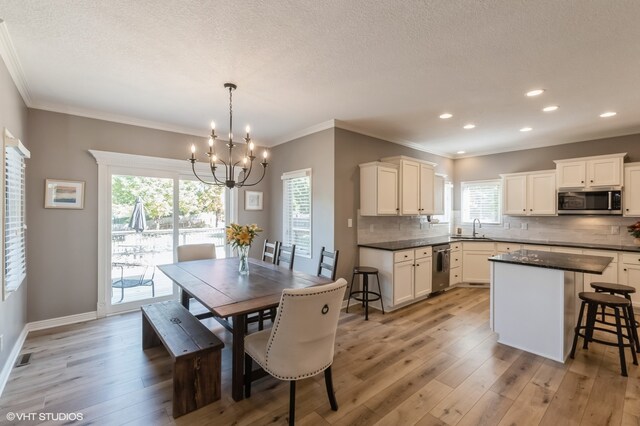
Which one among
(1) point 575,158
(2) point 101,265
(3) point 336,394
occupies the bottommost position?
(3) point 336,394

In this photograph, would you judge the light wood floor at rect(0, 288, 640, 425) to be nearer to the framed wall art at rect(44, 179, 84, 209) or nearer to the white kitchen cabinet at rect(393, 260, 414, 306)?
the white kitchen cabinet at rect(393, 260, 414, 306)

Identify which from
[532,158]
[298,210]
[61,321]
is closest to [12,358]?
[61,321]

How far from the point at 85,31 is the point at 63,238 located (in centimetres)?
261

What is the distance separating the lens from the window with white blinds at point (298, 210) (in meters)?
Result: 4.55

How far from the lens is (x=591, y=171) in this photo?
174 inches

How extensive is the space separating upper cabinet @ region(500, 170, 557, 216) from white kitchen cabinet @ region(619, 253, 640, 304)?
1105 mm

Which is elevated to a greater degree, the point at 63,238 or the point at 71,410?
the point at 63,238

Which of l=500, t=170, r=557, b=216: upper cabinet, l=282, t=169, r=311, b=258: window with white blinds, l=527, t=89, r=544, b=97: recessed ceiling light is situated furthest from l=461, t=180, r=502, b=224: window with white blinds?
l=282, t=169, r=311, b=258: window with white blinds

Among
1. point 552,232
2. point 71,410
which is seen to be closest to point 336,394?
point 71,410

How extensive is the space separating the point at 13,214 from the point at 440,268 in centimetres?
532

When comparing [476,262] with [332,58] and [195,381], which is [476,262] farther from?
[195,381]

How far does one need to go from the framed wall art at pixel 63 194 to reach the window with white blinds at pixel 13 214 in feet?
1.13

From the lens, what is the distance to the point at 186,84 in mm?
2893

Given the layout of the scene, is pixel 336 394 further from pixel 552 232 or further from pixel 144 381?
pixel 552 232
